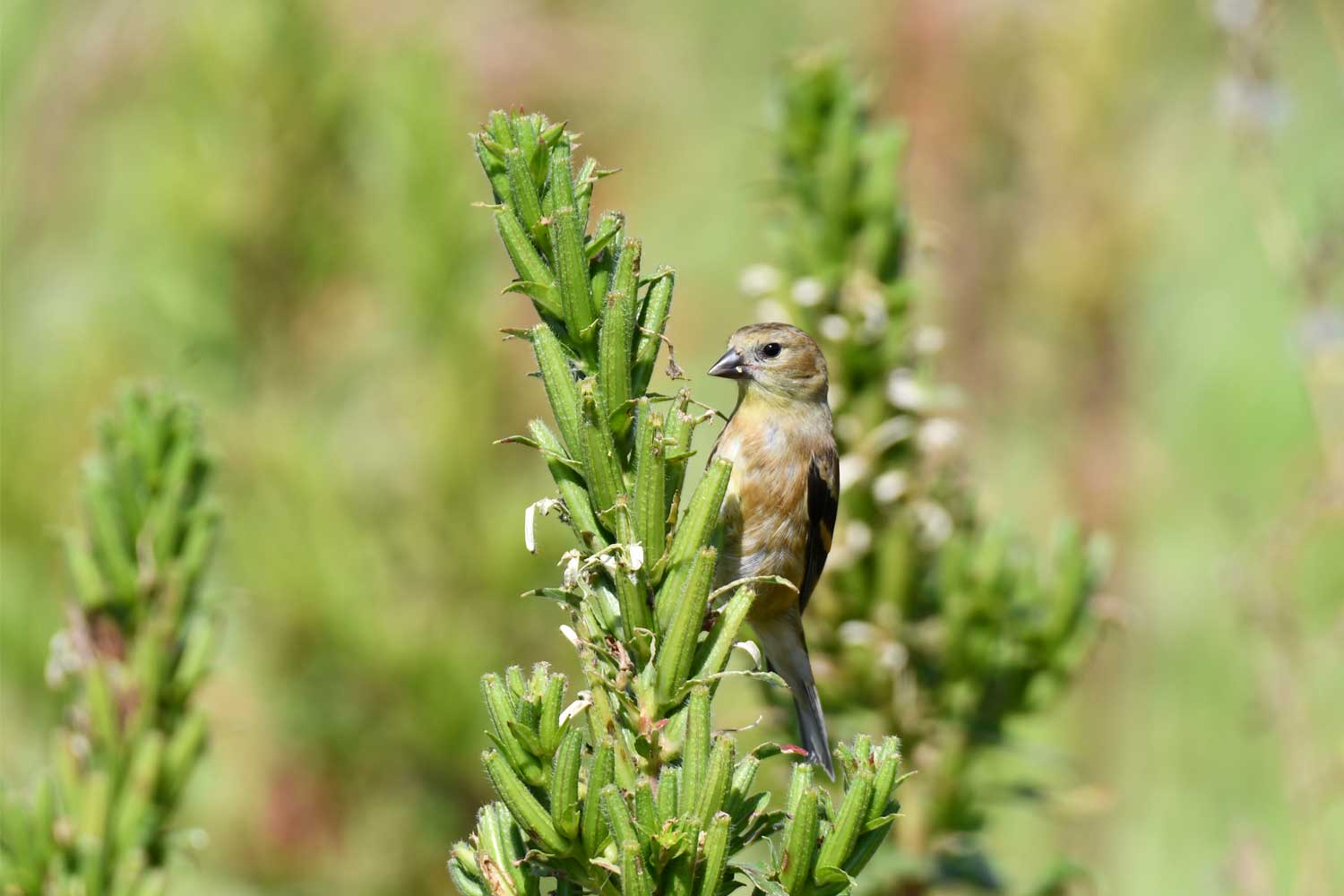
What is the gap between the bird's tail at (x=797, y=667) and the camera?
3.02 meters

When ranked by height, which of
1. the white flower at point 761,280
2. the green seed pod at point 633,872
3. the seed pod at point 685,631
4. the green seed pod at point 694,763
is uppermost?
the white flower at point 761,280

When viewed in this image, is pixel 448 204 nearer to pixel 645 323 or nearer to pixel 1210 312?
pixel 645 323

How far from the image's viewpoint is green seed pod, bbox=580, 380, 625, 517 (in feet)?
5.74

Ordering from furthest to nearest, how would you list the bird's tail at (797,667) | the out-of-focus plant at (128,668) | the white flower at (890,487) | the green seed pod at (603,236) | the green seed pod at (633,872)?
the white flower at (890,487) < the bird's tail at (797,667) < the out-of-focus plant at (128,668) < the green seed pod at (603,236) < the green seed pod at (633,872)

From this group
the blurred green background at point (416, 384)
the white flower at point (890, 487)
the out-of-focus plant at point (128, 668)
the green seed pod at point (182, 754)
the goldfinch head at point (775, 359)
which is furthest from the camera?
the blurred green background at point (416, 384)

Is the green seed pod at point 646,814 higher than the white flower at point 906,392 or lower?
lower

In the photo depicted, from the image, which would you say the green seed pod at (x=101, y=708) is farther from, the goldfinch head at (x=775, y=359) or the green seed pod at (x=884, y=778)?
the green seed pod at (x=884, y=778)

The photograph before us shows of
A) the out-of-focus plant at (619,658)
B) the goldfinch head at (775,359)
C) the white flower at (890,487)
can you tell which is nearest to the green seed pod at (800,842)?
the out-of-focus plant at (619,658)

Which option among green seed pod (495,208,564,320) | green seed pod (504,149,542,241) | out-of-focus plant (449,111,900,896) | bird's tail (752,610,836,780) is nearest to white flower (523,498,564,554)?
out-of-focus plant (449,111,900,896)

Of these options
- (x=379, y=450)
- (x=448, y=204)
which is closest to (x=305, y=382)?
(x=379, y=450)

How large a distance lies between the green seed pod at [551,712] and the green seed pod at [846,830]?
34cm

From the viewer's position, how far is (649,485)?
5.71 ft

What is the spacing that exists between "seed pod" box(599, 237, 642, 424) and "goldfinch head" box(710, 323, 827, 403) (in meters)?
1.42

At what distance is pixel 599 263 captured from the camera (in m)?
1.83
